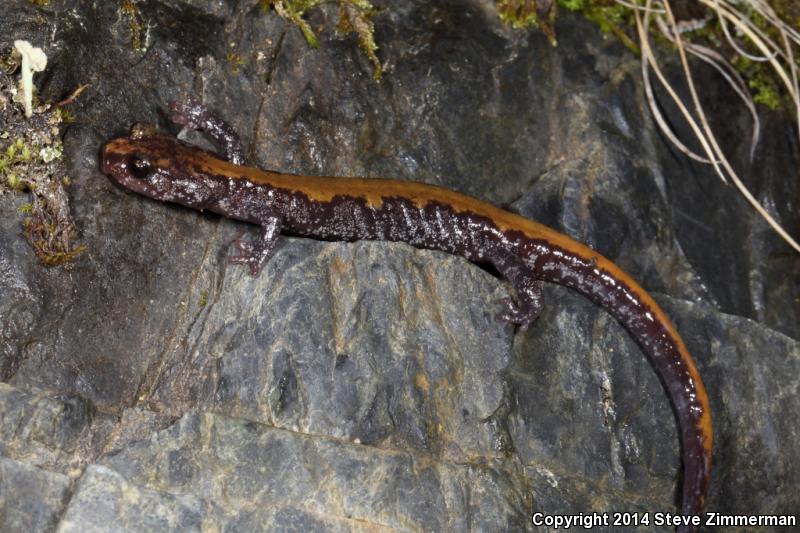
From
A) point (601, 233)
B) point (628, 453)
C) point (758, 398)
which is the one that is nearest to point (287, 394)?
point (628, 453)

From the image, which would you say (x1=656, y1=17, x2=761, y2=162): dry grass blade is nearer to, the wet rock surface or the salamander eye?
the wet rock surface

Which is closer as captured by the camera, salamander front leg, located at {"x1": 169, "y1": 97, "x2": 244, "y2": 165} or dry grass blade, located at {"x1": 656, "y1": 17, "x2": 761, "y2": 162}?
salamander front leg, located at {"x1": 169, "y1": 97, "x2": 244, "y2": 165}

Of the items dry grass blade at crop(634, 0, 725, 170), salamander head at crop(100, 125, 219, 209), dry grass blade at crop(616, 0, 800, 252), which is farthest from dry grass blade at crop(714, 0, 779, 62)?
salamander head at crop(100, 125, 219, 209)

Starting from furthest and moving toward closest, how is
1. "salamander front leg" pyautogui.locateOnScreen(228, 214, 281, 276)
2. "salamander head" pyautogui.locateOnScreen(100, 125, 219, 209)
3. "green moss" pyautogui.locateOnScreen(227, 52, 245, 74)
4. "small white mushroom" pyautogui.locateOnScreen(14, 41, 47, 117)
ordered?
"green moss" pyautogui.locateOnScreen(227, 52, 245, 74)
"salamander front leg" pyautogui.locateOnScreen(228, 214, 281, 276)
"salamander head" pyautogui.locateOnScreen(100, 125, 219, 209)
"small white mushroom" pyautogui.locateOnScreen(14, 41, 47, 117)

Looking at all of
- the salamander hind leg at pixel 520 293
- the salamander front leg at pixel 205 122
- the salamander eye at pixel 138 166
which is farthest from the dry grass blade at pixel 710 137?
the salamander eye at pixel 138 166

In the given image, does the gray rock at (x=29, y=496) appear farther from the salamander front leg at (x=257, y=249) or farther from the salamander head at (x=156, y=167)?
the salamander head at (x=156, y=167)

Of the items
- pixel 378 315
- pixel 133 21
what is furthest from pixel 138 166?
pixel 378 315
